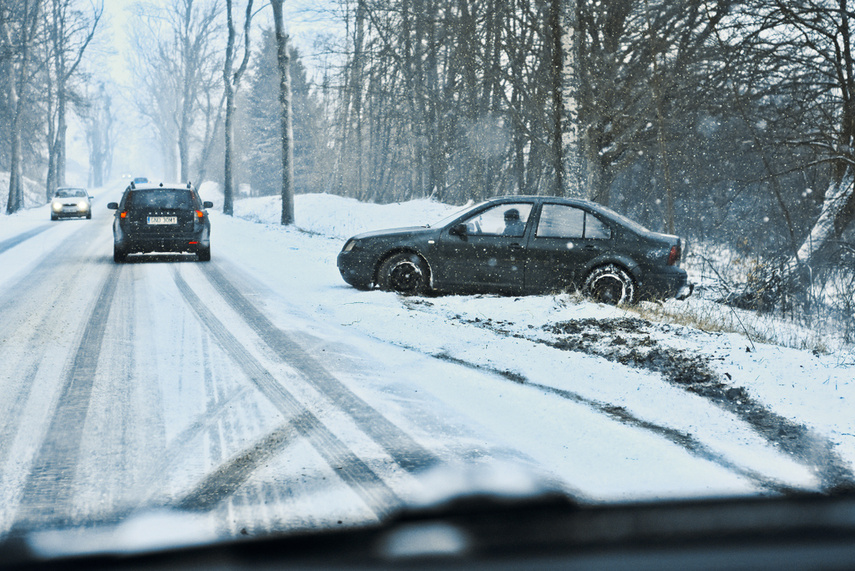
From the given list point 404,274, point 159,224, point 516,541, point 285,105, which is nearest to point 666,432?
point 516,541

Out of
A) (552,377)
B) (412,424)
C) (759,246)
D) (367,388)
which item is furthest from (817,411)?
(759,246)

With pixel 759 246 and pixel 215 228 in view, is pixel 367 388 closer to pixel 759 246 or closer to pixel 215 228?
pixel 759 246

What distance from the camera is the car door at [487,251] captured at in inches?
387

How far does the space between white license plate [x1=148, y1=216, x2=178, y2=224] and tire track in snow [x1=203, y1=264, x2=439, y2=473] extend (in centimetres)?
633

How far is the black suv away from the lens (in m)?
14.4

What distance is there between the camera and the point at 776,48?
14.9 meters

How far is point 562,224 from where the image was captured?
32.3 ft

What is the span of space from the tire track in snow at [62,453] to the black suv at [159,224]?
26.6ft

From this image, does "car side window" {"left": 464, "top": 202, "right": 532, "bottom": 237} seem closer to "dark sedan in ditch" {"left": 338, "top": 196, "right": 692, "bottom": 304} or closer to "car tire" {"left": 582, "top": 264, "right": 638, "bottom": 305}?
"dark sedan in ditch" {"left": 338, "top": 196, "right": 692, "bottom": 304}

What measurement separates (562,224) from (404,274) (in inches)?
92.0

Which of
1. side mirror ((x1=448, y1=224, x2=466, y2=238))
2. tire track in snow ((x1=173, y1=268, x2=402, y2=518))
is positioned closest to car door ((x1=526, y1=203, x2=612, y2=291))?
side mirror ((x1=448, y1=224, x2=466, y2=238))

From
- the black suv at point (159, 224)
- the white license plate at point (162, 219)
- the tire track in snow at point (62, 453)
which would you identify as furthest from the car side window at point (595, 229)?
the white license plate at point (162, 219)

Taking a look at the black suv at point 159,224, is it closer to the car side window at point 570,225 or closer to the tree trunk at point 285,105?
the car side window at point 570,225

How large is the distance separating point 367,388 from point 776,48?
1347cm
